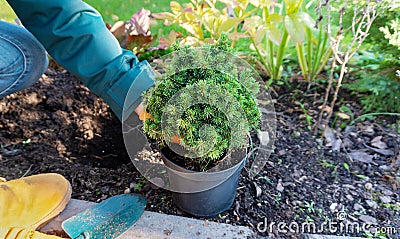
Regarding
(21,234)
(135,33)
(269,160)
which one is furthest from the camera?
(135,33)

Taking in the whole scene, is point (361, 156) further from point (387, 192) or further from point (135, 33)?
point (135, 33)

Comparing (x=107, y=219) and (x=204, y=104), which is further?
(x=107, y=219)

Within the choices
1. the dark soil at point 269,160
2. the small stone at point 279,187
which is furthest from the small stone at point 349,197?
the small stone at point 279,187

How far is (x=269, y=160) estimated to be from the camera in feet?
5.85

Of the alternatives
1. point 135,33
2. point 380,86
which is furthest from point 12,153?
point 380,86

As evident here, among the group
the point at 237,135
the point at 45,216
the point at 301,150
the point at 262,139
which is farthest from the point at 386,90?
the point at 45,216

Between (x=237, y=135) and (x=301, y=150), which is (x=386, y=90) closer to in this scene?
(x=301, y=150)

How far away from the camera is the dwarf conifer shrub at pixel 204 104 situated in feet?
3.93

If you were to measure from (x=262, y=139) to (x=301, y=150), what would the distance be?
186 mm

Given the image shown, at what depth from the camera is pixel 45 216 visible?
4.73 ft

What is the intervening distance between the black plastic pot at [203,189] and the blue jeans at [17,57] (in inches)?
28.3

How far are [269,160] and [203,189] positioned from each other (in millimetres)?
507

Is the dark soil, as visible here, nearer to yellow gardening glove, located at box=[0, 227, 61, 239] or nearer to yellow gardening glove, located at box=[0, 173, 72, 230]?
yellow gardening glove, located at box=[0, 173, 72, 230]

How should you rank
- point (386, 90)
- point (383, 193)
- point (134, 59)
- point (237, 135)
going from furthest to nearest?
point (386, 90), point (383, 193), point (134, 59), point (237, 135)
